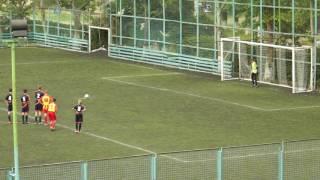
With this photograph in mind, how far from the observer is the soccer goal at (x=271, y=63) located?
43.4 metres

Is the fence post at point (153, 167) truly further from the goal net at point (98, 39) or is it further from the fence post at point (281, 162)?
the goal net at point (98, 39)

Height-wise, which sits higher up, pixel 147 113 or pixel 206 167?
pixel 206 167

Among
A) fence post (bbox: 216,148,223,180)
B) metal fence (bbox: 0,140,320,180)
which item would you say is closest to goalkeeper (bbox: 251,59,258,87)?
metal fence (bbox: 0,140,320,180)

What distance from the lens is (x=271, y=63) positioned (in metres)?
46.0

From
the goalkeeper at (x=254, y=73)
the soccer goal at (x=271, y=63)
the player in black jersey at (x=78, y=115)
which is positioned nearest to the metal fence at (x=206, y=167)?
the player in black jersey at (x=78, y=115)

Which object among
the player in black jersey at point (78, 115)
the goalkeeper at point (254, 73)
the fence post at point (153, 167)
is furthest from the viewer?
the goalkeeper at point (254, 73)

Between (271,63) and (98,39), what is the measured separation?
1868 centimetres

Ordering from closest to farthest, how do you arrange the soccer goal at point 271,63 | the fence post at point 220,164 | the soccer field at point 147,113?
the fence post at point 220,164 → the soccer field at point 147,113 → the soccer goal at point 271,63

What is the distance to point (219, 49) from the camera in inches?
1961

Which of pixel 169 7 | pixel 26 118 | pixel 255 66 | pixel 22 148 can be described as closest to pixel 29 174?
pixel 22 148

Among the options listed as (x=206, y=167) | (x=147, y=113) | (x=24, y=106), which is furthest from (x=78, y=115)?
(x=206, y=167)

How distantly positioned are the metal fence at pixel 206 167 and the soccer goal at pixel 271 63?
1895cm

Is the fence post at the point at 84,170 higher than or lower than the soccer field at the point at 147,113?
higher

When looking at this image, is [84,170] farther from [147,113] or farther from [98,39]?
[98,39]
